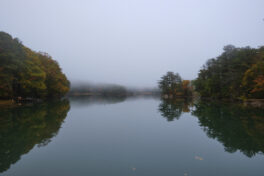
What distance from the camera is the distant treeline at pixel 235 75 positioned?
2855 cm

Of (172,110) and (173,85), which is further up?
Answer: (173,85)

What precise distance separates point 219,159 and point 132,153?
2.87m

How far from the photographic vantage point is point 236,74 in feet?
120

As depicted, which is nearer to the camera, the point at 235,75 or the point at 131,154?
the point at 131,154

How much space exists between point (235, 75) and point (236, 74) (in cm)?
48

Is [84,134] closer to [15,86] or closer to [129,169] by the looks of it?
[129,169]

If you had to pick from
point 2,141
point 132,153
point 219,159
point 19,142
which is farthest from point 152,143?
point 2,141

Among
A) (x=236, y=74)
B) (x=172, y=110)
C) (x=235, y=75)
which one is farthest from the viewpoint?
(x=235, y=75)

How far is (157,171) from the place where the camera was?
440 cm

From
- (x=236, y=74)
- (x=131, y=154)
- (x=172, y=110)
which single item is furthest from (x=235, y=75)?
(x=131, y=154)

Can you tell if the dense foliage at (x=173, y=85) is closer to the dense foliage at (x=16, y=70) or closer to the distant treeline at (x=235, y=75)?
the distant treeline at (x=235, y=75)

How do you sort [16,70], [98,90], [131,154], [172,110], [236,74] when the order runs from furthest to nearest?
[98,90], [236,74], [16,70], [172,110], [131,154]

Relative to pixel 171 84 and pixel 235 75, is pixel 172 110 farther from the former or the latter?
pixel 171 84

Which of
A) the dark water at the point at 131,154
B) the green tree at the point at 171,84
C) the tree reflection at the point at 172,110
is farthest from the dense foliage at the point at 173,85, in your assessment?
the dark water at the point at 131,154
